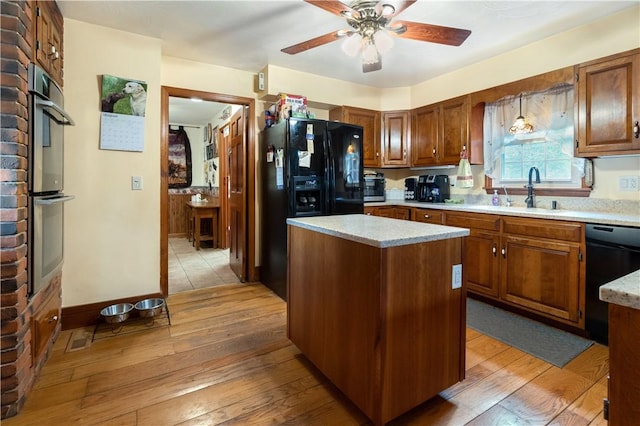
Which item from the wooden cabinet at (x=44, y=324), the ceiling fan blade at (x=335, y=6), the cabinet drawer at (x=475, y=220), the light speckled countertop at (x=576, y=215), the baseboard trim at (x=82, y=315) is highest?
the ceiling fan blade at (x=335, y=6)

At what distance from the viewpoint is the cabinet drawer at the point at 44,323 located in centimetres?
182

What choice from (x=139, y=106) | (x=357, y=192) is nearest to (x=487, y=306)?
(x=357, y=192)

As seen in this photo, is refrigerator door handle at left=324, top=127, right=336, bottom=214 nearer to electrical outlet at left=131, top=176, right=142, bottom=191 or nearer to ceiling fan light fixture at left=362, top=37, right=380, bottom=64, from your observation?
ceiling fan light fixture at left=362, top=37, right=380, bottom=64

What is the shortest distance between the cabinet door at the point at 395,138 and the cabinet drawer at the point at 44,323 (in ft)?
11.8

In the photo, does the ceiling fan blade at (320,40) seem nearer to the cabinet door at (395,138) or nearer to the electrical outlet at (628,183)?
the cabinet door at (395,138)

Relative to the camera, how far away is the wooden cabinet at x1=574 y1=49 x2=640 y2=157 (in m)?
2.32

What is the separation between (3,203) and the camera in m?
1.56

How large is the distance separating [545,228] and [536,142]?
1.16 meters

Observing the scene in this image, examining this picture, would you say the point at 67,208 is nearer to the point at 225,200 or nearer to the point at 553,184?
the point at 225,200

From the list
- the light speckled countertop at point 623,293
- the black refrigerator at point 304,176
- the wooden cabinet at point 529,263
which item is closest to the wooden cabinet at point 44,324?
the black refrigerator at point 304,176

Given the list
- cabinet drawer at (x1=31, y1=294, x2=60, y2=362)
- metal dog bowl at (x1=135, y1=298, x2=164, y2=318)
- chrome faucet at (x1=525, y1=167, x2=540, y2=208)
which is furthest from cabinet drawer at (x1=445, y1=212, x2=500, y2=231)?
cabinet drawer at (x1=31, y1=294, x2=60, y2=362)

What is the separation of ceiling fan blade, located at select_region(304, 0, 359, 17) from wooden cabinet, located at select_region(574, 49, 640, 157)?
2.03 m

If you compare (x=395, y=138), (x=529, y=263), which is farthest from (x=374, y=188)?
(x=529, y=263)

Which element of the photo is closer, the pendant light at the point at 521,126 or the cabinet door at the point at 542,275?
the cabinet door at the point at 542,275
